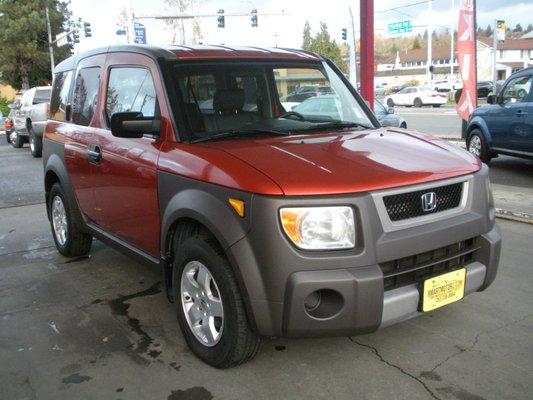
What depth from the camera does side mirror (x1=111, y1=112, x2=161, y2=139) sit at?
3.64 metres

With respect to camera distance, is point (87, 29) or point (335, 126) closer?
point (335, 126)

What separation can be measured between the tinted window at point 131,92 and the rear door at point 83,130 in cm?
24

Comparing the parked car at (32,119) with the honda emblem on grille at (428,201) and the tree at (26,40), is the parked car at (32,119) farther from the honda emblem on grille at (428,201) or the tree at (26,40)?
the tree at (26,40)

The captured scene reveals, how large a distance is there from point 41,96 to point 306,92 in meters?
14.9

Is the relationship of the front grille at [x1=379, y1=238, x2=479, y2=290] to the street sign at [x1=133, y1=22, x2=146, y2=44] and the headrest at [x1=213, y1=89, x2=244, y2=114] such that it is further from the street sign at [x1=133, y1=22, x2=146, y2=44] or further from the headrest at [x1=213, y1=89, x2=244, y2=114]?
the street sign at [x1=133, y1=22, x2=146, y2=44]

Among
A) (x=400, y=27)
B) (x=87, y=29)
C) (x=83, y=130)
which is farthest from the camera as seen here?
(x=400, y=27)

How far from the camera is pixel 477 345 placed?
3.51m

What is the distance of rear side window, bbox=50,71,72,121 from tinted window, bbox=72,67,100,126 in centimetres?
27

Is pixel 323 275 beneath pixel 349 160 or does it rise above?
beneath

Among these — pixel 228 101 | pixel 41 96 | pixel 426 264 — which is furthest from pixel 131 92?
pixel 41 96

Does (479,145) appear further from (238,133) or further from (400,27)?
(400,27)

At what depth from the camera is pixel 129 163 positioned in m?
3.96

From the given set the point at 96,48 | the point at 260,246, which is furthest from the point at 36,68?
the point at 260,246

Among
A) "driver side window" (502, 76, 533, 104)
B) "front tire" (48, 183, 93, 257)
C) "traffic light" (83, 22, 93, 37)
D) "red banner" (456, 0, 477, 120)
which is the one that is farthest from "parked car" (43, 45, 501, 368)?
"traffic light" (83, 22, 93, 37)
